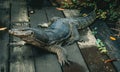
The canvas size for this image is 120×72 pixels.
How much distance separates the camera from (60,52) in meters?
4.68

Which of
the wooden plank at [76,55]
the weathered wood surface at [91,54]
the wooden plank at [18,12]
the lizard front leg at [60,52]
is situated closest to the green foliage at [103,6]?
the weathered wood surface at [91,54]

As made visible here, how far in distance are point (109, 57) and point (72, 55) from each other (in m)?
0.67

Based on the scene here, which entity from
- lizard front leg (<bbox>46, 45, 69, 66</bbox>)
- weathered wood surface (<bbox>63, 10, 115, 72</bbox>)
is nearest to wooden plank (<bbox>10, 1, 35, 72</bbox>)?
lizard front leg (<bbox>46, 45, 69, 66</bbox>)

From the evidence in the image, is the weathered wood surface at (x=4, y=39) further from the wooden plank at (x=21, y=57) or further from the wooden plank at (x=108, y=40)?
the wooden plank at (x=108, y=40)

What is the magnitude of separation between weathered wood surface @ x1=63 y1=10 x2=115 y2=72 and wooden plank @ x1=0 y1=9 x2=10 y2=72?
138 cm

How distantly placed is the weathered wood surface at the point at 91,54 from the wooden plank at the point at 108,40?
0.15 m

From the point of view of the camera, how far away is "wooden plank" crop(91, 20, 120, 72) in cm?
484

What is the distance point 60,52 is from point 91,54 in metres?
0.60

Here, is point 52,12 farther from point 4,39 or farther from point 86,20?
point 4,39

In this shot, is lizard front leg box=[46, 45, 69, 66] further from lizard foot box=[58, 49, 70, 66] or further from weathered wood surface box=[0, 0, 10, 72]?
weathered wood surface box=[0, 0, 10, 72]

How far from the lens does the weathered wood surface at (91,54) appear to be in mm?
4488

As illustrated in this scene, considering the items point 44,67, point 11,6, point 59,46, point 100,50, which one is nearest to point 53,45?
point 59,46

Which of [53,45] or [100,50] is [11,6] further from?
[100,50]

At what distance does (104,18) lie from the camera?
6.30 meters
